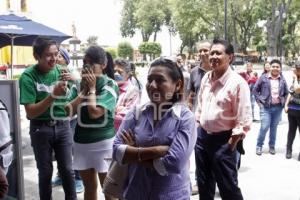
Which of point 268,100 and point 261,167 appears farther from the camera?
point 268,100

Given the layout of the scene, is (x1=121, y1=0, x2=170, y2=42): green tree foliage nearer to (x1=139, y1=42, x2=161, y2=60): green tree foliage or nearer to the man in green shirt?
(x1=139, y1=42, x2=161, y2=60): green tree foliage

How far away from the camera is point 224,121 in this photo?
12.1 feet

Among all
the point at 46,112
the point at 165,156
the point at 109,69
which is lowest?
the point at 165,156

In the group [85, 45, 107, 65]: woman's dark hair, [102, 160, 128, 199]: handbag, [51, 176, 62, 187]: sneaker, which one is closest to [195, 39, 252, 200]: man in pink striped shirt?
[85, 45, 107, 65]: woman's dark hair

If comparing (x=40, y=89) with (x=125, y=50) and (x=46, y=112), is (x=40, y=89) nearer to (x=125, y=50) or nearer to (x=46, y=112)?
(x=46, y=112)

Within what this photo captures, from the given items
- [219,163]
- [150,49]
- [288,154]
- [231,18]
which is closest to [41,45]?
[219,163]

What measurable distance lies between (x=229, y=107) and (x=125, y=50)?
52.6m

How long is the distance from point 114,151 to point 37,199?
274cm

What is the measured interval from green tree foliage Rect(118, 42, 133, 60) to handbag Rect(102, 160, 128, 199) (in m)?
51.9

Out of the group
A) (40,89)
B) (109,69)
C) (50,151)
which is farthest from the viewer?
(109,69)

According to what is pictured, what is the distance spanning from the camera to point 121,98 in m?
4.73

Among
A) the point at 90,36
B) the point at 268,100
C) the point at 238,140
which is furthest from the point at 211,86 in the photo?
the point at 90,36

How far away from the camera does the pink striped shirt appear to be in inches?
143

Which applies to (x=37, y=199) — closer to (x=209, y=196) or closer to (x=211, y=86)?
(x=209, y=196)
